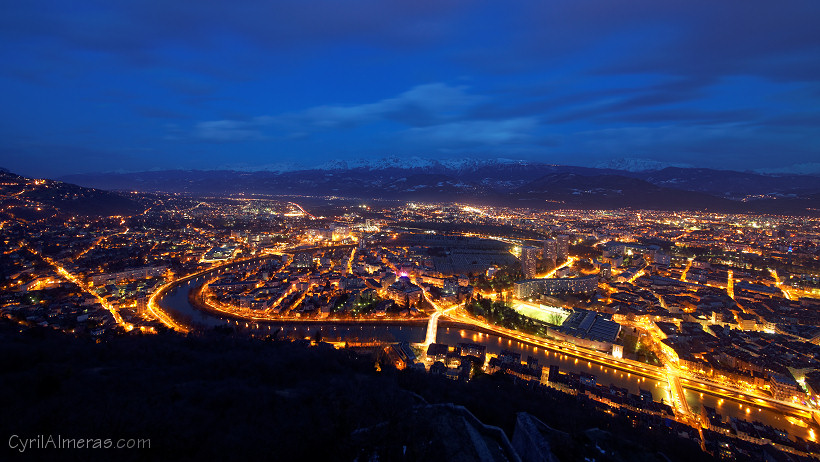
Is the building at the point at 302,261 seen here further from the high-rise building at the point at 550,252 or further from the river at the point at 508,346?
the high-rise building at the point at 550,252

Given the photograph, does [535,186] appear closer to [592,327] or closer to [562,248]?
[562,248]

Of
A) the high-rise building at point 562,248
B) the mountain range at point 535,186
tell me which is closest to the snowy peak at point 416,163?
the mountain range at point 535,186

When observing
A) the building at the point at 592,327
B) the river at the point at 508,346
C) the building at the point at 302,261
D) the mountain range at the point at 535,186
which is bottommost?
the river at the point at 508,346

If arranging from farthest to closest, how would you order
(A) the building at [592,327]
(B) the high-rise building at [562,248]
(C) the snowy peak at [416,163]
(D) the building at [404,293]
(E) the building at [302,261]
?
(C) the snowy peak at [416,163], (B) the high-rise building at [562,248], (E) the building at [302,261], (D) the building at [404,293], (A) the building at [592,327]

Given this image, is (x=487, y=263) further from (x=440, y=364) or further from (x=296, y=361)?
(x=296, y=361)

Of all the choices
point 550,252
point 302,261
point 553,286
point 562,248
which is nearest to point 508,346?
point 553,286

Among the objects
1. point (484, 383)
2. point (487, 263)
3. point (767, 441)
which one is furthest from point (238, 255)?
point (767, 441)
